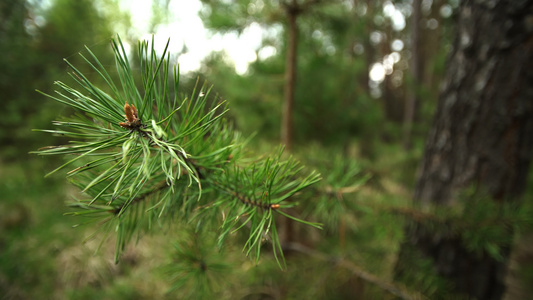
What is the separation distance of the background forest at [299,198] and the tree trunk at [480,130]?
24mm

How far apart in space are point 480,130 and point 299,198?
88cm

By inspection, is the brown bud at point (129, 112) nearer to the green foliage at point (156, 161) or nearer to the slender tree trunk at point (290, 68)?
A: the green foliage at point (156, 161)

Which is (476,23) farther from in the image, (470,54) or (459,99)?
(459,99)

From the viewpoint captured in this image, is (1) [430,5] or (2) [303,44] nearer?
(2) [303,44]

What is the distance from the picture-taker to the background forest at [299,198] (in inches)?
31.5

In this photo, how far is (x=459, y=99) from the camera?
1.09 metres

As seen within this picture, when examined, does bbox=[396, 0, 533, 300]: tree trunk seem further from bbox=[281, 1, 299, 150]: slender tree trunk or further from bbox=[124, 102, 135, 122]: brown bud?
bbox=[124, 102, 135, 122]: brown bud

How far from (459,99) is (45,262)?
117 inches

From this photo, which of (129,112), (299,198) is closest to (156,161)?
(129,112)

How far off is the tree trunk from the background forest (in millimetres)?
24

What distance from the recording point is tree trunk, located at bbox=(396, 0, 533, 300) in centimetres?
97

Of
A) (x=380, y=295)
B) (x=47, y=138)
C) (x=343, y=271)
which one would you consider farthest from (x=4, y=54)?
(x=380, y=295)

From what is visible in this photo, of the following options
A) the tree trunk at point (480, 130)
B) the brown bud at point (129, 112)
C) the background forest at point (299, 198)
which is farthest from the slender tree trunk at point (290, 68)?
the brown bud at point (129, 112)

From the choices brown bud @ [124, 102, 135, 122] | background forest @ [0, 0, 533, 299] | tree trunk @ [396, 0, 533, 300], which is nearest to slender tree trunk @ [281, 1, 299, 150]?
background forest @ [0, 0, 533, 299]
